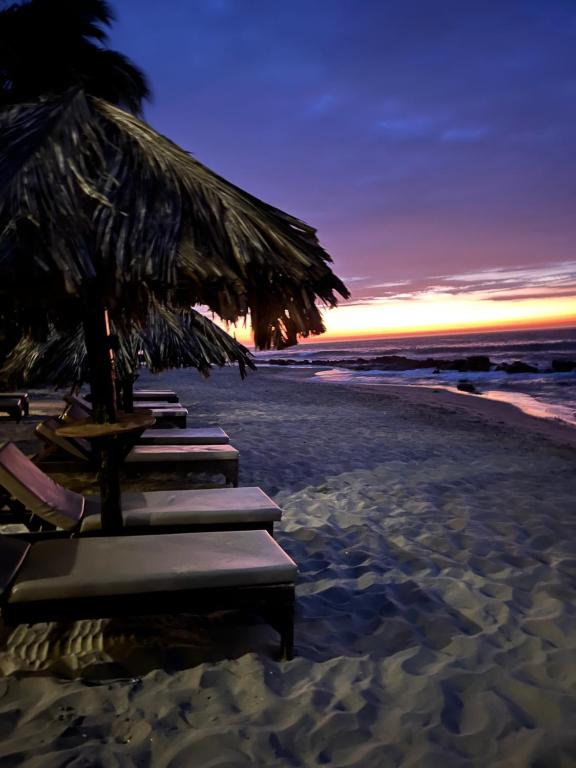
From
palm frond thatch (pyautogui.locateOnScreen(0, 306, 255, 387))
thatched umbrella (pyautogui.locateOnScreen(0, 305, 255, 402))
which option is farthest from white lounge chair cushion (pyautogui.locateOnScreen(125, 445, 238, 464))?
palm frond thatch (pyautogui.locateOnScreen(0, 306, 255, 387))

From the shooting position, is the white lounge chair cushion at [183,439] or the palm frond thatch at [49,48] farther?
the palm frond thatch at [49,48]

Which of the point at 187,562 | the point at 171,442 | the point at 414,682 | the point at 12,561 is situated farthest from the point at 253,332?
the point at 171,442

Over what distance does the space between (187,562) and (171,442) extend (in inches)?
145

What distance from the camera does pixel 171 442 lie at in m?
6.12

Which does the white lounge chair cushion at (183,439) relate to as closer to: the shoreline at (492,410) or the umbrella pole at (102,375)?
the umbrella pole at (102,375)

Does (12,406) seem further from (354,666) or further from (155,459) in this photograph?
(354,666)

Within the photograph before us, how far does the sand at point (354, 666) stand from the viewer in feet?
6.63

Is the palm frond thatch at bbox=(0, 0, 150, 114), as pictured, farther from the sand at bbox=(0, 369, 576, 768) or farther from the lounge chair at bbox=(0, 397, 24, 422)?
the sand at bbox=(0, 369, 576, 768)

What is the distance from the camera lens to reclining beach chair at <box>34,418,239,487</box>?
5375 mm

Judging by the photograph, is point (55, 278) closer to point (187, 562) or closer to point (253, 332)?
point (253, 332)

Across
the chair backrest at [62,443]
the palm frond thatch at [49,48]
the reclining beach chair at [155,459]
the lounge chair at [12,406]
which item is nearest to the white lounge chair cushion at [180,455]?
the reclining beach chair at [155,459]

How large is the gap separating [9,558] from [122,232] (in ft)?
5.80

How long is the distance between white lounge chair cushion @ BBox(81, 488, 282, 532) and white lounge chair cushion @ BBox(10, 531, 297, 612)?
13.9 inches

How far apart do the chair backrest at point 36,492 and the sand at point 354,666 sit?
24.0 inches
